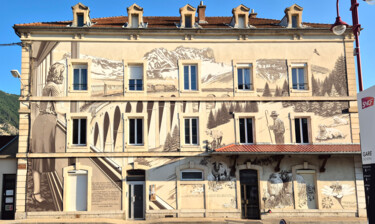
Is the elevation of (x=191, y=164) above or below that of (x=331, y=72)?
below

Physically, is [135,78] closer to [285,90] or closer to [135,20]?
[135,20]

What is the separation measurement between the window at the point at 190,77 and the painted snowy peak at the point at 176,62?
18.0 inches

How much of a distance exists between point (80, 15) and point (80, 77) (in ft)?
11.8

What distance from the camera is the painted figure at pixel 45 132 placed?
18703 mm

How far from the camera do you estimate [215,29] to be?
789 inches

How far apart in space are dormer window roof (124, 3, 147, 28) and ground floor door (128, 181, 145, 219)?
28.2 feet

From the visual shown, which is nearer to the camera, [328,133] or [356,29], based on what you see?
[356,29]

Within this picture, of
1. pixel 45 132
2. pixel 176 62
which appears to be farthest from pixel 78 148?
pixel 176 62

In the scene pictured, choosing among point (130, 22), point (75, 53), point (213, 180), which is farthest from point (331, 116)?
point (75, 53)

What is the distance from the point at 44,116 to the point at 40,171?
2.86m

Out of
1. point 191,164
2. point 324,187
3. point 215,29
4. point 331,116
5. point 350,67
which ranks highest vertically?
point 215,29

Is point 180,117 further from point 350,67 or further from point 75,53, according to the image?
point 350,67

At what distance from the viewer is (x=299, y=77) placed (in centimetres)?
2039

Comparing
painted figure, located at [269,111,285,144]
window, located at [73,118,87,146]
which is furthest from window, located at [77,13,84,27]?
painted figure, located at [269,111,285,144]
